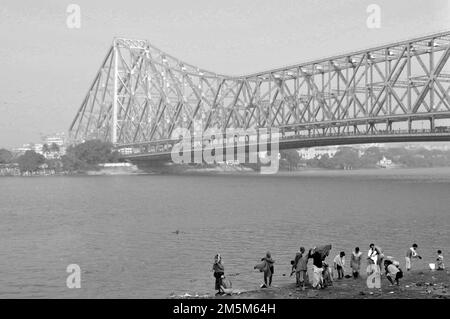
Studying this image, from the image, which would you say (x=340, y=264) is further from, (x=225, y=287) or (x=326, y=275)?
(x=225, y=287)

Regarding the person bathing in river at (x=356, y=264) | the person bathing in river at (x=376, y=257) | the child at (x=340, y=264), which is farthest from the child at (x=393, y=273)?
the child at (x=340, y=264)

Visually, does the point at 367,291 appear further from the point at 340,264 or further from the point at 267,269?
the point at 267,269

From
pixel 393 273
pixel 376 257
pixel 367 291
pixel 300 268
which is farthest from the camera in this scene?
pixel 376 257

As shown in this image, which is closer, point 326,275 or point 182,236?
point 326,275

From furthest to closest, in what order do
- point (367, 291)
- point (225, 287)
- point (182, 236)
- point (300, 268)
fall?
1. point (182, 236)
2. point (300, 268)
3. point (225, 287)
4. point (367, 291)

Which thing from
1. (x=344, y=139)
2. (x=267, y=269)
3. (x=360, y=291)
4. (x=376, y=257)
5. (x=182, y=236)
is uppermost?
(x=344, y=139)

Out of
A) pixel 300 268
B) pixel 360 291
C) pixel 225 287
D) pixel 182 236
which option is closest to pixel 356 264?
pixel 300 268

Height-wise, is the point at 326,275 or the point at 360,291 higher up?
the point at 326,275

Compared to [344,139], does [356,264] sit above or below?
below

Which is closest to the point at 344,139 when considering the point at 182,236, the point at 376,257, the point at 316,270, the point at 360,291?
the point at 182,236
